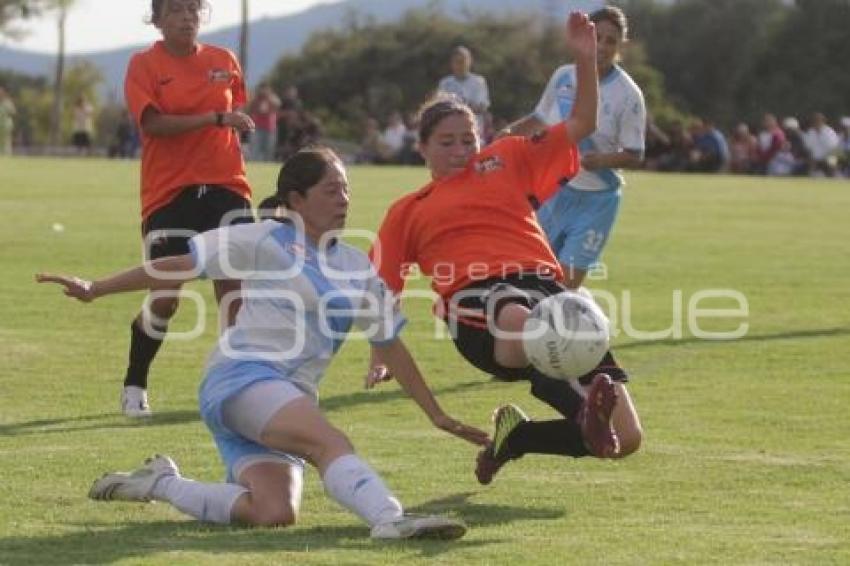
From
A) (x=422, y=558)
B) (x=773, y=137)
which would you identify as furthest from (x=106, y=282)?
(x=773, y=137)

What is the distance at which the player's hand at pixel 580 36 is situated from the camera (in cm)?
848

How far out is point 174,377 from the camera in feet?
38.5

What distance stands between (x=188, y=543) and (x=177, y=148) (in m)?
4.06

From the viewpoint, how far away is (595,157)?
38.4 ft

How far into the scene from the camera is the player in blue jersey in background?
463 inches

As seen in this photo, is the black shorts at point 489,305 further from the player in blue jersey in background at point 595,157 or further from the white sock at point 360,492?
the player in blue jersey in background at point 595,157

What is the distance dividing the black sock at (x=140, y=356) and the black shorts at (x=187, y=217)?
414mm

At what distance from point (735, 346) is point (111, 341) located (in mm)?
3929

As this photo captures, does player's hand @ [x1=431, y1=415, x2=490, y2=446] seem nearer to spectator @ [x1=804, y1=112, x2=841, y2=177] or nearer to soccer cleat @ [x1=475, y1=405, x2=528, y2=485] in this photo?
soccer cleat @ [x1=475, y1=405, x2=528, y2=485]

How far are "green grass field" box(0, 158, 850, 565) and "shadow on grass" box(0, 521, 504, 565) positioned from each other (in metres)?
0.01

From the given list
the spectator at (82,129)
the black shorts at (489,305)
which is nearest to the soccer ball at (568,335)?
the black shorts at (489,305)

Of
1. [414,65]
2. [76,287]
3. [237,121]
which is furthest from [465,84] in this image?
[414,65]

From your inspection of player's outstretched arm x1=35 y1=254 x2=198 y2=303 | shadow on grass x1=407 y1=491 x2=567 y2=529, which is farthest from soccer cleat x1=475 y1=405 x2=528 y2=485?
player's outstretched arm x1=35 y1=254 x2=198 y2=303

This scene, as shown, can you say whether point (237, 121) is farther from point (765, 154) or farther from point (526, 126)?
point (765, 154)
